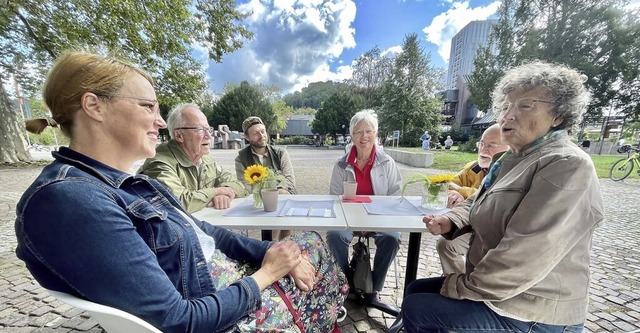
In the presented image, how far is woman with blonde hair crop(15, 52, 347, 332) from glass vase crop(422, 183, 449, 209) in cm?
115

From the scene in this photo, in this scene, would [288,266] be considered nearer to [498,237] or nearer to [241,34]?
[498,237]

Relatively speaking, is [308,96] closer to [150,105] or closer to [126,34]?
[126,34]

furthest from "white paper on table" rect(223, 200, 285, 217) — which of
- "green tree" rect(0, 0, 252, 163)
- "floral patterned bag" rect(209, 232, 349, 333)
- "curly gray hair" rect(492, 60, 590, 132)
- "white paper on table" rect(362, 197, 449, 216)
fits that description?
"green tree" rect(0, 0, 252, 163)

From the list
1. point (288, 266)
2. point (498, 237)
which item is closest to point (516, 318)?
point (498, 237)

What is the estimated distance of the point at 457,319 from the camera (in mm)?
1134

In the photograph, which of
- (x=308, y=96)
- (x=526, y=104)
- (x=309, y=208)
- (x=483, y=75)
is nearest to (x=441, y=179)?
(x=526, y=104)

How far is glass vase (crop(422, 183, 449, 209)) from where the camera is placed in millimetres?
1949

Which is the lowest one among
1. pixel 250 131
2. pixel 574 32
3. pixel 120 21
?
pixel 250 131

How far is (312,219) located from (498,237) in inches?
40.2

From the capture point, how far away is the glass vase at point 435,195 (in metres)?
1.95

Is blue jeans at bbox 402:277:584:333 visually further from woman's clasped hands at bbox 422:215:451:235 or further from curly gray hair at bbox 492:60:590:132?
curly gray hair at bbox 492:60:590:132

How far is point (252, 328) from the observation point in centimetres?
105

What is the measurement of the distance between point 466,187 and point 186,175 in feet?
8.14

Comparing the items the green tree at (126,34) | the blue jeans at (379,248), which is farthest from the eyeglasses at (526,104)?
the green tree at (126,34)
